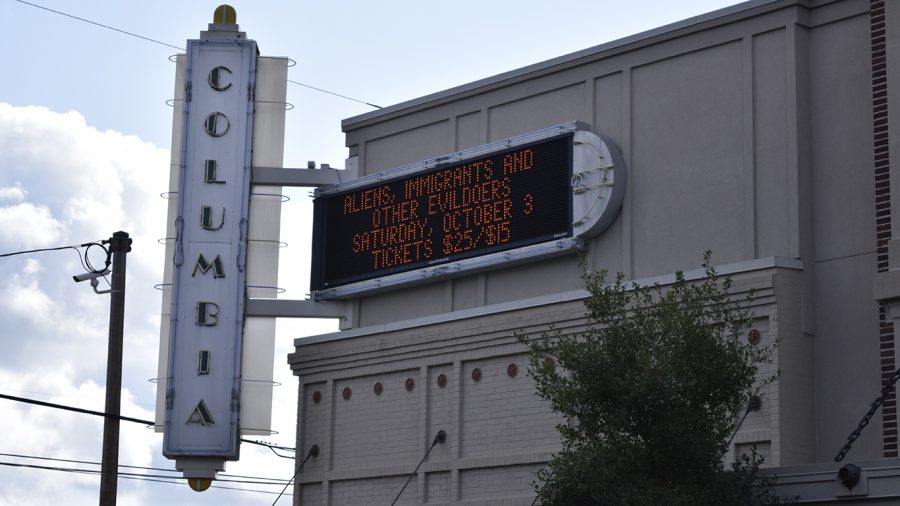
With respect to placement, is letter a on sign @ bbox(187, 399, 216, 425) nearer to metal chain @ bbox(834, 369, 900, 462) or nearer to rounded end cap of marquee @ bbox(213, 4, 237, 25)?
rounded end cap of marquee @ bbox(213, 4, 237, 25)

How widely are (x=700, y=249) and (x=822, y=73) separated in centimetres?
344

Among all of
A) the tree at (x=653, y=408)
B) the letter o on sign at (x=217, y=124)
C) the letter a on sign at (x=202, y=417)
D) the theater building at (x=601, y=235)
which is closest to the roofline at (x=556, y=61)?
the theater building at (x=601, y=235)

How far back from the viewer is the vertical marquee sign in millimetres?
30562

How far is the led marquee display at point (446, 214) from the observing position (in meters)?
27.7

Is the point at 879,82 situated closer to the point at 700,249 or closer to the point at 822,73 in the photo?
the point at 822,73

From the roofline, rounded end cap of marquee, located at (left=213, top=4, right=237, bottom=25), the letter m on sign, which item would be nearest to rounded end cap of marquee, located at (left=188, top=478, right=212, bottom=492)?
the letter m on sign

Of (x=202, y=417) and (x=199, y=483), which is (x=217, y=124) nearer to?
(x=202, y=417)

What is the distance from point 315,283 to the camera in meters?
31.7

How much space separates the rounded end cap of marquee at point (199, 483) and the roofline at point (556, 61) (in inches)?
305

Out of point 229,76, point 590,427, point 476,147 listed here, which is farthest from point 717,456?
point 229,76

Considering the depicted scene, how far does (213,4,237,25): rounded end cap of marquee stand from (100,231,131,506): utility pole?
6973mm

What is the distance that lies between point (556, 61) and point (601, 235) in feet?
11.8

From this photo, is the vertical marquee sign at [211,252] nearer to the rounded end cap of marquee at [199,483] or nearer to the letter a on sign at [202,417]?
the letter a on sign at [202,417]

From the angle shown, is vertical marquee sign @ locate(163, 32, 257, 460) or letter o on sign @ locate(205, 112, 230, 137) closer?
vertical marquee sign @ locate(163, 32, 257, 460)
